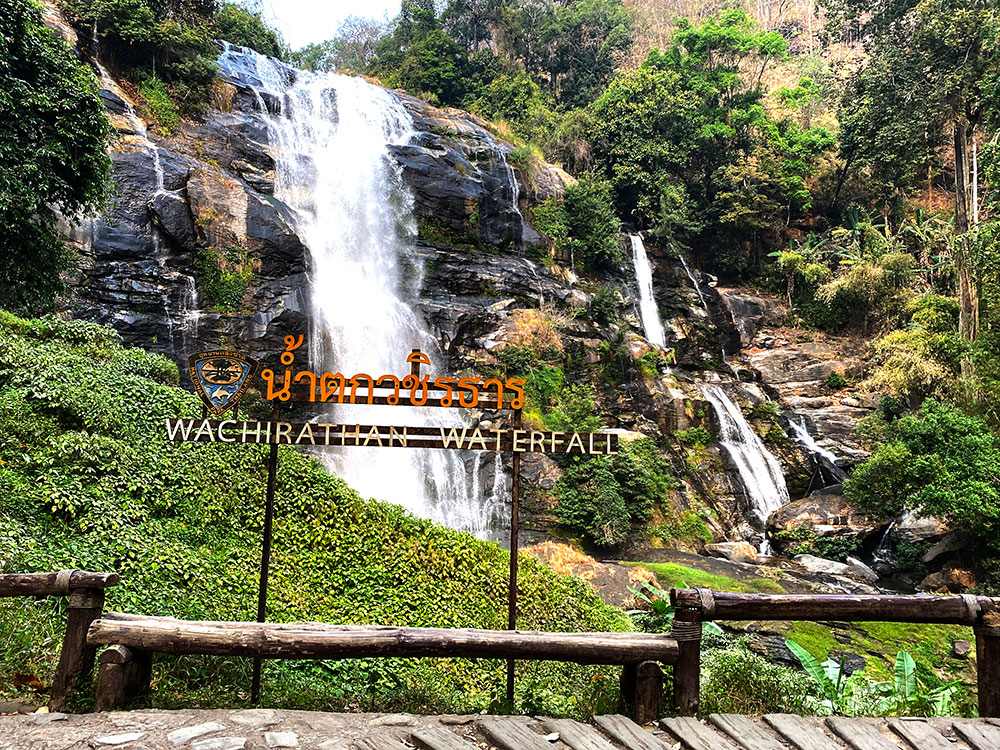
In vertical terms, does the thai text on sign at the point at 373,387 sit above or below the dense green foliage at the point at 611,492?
above

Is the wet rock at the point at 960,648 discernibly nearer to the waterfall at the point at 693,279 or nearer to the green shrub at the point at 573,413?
the green shrub at the point at 573,413

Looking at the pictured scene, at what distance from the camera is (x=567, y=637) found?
3.51m

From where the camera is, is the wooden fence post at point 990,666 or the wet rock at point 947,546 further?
the wet rock at point 947,546

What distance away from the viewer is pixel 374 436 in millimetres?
4227

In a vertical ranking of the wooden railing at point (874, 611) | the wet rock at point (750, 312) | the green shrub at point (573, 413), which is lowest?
the wooden railing at point (874, 611)

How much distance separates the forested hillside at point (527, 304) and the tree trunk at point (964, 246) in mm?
138

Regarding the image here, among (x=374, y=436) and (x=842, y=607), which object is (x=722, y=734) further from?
(x=374, y=436)

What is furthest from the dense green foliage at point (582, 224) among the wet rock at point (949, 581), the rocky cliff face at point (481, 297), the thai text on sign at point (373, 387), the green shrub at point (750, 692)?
the green shrub at point (750, 692)

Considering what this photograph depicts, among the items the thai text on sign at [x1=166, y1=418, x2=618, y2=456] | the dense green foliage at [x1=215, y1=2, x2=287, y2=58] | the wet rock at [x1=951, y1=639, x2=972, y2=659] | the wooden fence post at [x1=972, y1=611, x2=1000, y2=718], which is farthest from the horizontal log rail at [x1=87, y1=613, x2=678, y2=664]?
the dense green foliage at [x1=215, y1=2, x2=287, y2=58]

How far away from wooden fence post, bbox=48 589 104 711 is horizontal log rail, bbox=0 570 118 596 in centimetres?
5

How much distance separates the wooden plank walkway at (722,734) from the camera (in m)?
3.07

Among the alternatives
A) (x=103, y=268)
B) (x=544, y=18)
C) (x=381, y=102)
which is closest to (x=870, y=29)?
(x=544, y=18)

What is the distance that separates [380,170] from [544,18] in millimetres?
18219

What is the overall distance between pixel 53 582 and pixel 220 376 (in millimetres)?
1604
